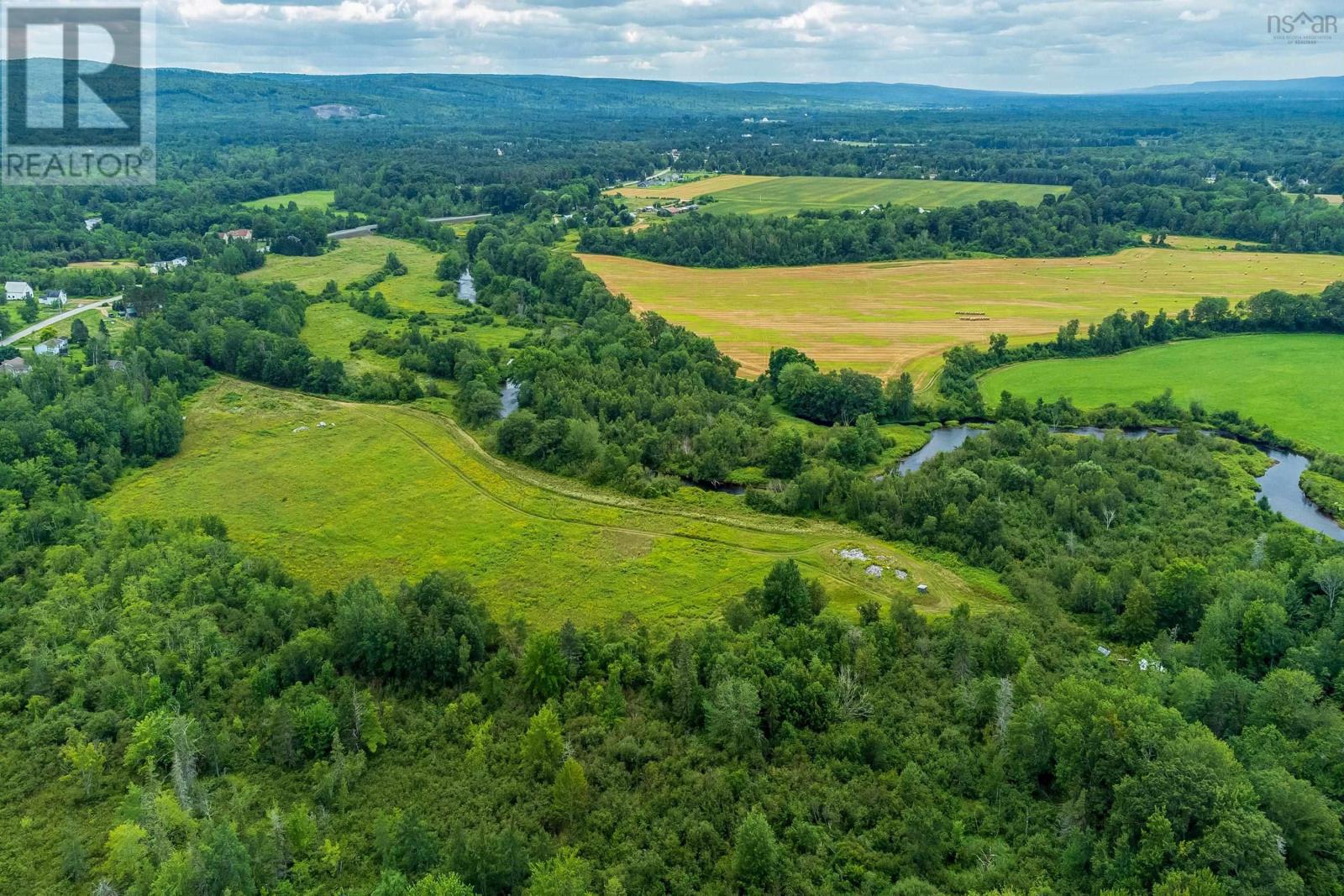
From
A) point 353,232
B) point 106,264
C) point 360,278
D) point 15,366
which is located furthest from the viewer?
point 353,232

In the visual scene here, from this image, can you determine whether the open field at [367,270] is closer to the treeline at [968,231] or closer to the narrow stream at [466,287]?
the narrow stream at [466,287]

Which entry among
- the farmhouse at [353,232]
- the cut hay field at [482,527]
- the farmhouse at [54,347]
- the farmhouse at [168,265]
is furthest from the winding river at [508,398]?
the farmhouse at [353,232]

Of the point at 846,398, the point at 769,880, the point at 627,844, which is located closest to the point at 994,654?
the point at 769,880

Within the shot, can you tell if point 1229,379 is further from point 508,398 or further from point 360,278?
point 360,278

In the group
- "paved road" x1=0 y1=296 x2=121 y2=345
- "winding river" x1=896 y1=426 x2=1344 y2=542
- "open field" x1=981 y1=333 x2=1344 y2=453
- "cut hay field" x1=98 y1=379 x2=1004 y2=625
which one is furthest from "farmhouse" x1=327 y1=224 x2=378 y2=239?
"winding river" x1=896 y1=426 x2=1344 y2=542

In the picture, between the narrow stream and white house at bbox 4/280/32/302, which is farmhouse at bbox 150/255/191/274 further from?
the narrow stream

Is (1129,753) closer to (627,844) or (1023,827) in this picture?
(1023,827)

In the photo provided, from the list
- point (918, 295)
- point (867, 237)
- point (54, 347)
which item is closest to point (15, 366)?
point (54, 347)
